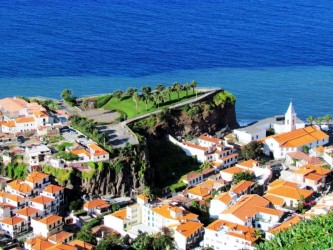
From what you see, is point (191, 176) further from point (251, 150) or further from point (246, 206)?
point (246, 206)

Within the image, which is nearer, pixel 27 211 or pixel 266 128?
pixel 27 211

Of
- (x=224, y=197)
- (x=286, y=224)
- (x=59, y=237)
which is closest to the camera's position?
(x=59, y=237)

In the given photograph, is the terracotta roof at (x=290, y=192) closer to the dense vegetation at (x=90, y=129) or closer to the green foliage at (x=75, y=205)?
the dense vegetation at (x=90, y=129)

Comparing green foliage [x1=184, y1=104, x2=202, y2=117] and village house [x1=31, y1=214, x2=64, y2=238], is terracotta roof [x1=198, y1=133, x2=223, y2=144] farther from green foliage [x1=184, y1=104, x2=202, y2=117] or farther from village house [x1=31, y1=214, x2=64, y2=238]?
village house [x1=31, y1=214, x2=64, y2=238]

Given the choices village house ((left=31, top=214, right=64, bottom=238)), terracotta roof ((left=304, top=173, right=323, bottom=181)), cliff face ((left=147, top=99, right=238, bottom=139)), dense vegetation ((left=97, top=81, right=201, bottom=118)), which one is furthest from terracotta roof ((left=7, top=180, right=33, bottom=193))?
terracotta roof ((left=304, top=173, right=323, bottom=181))

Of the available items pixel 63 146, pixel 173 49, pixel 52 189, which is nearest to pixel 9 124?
pixel 63 146

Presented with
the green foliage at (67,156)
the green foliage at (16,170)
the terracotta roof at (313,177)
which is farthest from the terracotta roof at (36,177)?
the terracotta roof at (313,177)
